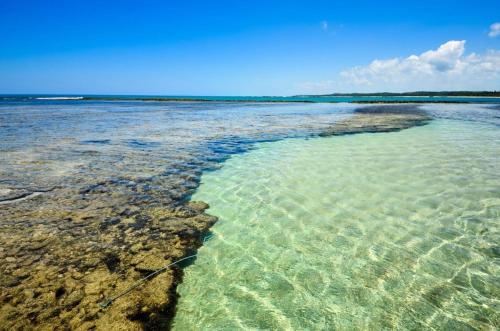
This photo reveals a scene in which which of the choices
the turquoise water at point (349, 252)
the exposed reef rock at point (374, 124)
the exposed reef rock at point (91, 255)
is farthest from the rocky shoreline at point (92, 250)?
the exposed reef rock at point (374, 124)

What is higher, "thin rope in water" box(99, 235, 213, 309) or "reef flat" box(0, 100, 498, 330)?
"reef flat" box(0, 100, 498, 330)

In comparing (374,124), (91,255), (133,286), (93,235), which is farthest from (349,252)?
(374,124)

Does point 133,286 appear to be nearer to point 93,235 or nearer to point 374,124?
point 93,235

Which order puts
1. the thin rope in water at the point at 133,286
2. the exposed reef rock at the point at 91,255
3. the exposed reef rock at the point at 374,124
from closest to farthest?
the exposed reef rock at the point at 91,255, the thin rope in water at the point at 133,286, the exposed reef rock at the point at 374,124

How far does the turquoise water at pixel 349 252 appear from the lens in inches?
116

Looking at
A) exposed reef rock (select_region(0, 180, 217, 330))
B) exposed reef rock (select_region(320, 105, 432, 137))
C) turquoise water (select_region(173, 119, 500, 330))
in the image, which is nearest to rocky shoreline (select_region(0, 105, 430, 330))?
exposed reef rock (select_region(0, 180, 217, 330))

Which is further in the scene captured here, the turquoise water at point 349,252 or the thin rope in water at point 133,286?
the thin rope in water at point 133,286

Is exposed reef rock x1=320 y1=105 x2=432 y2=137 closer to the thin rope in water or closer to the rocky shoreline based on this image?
the rocky shoreline

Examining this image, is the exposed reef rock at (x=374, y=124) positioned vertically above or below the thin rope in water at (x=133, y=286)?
above

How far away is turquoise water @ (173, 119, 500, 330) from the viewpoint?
9.64ft

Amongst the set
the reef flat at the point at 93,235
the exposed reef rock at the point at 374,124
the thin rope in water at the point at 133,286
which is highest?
the exposed reef rock at the point at 374,124

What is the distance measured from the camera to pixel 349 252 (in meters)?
4.05

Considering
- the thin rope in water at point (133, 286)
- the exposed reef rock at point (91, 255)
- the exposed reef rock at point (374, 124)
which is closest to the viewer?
the exposed reef rock at point (91, 255)

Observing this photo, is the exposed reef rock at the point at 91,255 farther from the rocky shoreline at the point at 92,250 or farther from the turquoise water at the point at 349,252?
the turquoise water at the point at 349,252
